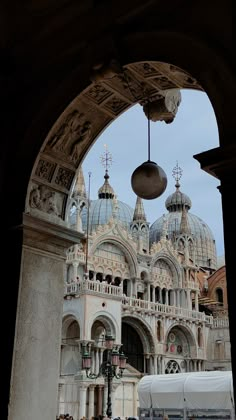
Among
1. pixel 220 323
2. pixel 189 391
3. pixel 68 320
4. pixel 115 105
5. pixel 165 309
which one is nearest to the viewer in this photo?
pixel 115 105

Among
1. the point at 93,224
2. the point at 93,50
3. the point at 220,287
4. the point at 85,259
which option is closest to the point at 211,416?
the point at 93,50

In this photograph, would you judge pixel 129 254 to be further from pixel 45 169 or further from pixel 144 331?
pixel 45 169

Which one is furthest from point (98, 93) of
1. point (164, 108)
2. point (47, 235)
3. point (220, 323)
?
point (220, 323)

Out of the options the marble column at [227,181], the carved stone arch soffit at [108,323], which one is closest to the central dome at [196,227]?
the carved stone arch soffit at [108,323]

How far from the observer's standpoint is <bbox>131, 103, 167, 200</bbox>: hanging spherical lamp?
4301 millimetres

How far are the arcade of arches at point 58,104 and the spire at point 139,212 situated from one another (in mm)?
36148

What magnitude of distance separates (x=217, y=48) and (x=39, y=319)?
96.6 inches

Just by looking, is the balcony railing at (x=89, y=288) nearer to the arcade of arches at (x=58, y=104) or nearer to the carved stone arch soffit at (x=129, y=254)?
the carved stone arch soffit at (x=129, y=254)

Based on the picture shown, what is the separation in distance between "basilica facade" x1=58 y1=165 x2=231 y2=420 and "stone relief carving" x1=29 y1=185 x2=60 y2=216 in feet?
64.1

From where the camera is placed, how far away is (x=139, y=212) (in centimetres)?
4138

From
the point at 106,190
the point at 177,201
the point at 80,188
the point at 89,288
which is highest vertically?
the point at 177,201

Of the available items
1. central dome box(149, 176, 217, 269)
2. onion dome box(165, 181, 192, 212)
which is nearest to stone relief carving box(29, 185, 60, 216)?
central dome box(149, 176, 217, 269)

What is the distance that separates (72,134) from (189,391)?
9.62 m

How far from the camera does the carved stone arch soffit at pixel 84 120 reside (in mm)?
4344
